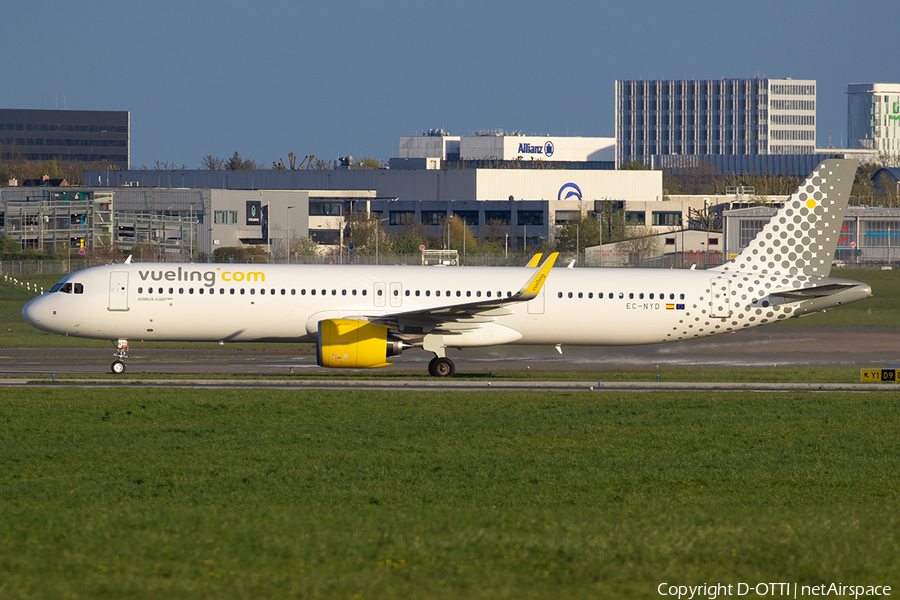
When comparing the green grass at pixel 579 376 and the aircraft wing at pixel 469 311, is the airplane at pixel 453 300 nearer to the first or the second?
the aircraft wing at pixel 469 311

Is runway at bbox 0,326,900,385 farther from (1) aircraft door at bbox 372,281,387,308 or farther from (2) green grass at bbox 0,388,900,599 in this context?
(2) green grass at bbox 0,388,900,599

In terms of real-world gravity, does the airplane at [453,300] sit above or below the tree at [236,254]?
below

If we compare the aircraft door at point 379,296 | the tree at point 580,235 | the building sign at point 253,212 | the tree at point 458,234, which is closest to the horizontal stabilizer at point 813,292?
the aircraft door at point 379,296

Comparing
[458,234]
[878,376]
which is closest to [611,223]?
[458,234]

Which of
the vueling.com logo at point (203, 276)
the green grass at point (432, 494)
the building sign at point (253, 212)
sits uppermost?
the building sign at point (253, 212)

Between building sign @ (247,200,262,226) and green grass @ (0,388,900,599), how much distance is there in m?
89.5

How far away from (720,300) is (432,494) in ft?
74.3

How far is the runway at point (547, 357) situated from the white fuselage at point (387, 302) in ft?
5.93

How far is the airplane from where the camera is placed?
34250mm

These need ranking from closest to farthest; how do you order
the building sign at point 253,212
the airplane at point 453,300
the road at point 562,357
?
the airplane at point 453,300, the road at point 562,357, the building sign at point 253,212

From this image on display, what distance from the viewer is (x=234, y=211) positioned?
11381 cm

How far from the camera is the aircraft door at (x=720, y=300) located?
35.7 m

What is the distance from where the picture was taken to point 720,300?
35.7 meters

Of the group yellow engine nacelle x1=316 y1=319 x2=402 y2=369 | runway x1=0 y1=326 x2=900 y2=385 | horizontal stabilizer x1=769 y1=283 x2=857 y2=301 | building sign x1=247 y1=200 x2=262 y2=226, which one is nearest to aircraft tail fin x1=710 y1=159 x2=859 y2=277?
horizontal stabilizer x1=769 y1=283 x2=857 y2=301
